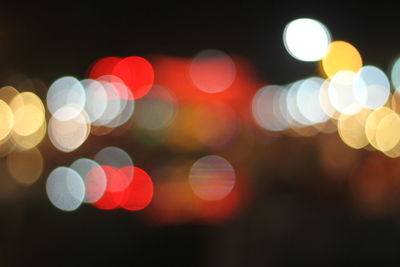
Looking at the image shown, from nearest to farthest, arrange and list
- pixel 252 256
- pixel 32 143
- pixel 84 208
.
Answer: pixel 252 256 < pixel 84 208 < pixel 32 143

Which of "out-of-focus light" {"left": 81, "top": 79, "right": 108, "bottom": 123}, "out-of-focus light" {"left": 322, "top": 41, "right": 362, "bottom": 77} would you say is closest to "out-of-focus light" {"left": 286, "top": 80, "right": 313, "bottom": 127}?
"out-of-focus light" {"left": 322, "top": 41, "right": 362, "bottom": 77}

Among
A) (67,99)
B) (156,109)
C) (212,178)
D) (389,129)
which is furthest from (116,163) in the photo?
(67,99)

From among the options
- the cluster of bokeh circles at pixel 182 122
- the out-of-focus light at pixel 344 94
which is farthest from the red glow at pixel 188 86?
the out-of-focus light at pixel 344 94

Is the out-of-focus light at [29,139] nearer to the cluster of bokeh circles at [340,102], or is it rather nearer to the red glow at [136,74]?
the red glow at [136,74]

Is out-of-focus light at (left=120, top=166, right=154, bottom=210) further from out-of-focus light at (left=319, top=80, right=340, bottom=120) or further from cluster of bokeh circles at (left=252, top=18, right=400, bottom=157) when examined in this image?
out-of-focus light at (left=319, top=80, right=340, bottom=120)

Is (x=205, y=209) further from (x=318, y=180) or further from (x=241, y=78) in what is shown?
(x=241, y=78)

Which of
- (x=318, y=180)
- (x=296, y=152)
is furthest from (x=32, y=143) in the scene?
(x=318, y=180)

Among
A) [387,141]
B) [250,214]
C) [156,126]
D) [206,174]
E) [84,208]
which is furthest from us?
[387,141]
